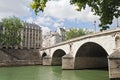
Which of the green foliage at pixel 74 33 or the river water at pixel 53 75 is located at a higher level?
the green foliage at pixel 74 33

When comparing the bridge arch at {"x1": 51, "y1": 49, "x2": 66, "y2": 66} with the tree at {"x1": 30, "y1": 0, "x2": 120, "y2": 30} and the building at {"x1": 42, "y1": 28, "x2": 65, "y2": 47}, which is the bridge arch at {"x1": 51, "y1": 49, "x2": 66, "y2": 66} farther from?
the building at {"x1": 42, "y1": 28, "x2": 65, "y2": 47}

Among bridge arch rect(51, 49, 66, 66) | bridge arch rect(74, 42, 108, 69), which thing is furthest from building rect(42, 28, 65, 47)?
bridge arch rect(74, 42, 108, 69)

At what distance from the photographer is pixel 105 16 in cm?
676

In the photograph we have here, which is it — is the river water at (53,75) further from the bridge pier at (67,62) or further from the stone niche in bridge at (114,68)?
the stone niche in bridge at (114,68)

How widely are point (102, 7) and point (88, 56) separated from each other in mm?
29963

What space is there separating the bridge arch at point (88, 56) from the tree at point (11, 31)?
30.3 meters

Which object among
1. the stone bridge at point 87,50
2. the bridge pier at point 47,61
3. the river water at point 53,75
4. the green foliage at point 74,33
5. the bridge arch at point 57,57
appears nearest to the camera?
the river water at point 53,75

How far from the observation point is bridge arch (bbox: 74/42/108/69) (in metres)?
34.1

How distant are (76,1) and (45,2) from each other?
1130 mm

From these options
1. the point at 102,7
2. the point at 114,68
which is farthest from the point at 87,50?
the point at 102,7

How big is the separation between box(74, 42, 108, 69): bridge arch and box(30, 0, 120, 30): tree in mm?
25449

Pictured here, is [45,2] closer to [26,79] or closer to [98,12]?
[98,12]

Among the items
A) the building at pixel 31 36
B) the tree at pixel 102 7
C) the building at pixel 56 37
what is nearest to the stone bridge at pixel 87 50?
the tree at pixel 102 7

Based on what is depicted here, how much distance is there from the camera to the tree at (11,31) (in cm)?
5978
